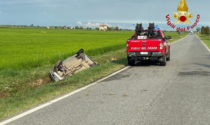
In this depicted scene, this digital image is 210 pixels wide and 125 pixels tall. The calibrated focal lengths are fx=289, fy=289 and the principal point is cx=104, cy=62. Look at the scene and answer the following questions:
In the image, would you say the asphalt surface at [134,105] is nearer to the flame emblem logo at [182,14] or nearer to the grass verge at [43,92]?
the grass verge at [43,92]

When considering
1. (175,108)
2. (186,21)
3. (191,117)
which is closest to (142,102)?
(175,108)

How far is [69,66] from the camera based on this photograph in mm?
13312

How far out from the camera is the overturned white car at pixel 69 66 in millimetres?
12102

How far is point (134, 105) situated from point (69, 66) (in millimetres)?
7066

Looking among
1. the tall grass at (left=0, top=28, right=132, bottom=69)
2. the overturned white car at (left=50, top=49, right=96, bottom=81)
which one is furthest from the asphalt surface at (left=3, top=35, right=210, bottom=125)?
the tall grass at (left=0, top=28, right=132, bottom=69)

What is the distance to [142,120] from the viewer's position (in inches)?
216

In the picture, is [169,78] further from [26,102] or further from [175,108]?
[26,102]

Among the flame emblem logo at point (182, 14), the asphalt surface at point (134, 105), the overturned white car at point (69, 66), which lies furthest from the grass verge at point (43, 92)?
the flame emblem logo at point (182, 14)

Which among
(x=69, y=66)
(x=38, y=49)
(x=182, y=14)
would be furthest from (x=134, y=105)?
(x=182, y=14)

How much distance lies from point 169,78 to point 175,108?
176 inches

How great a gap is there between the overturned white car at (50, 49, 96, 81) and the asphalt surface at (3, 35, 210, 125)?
111 inches

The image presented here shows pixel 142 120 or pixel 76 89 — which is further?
pixel 76 89

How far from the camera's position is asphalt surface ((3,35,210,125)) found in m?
5.50

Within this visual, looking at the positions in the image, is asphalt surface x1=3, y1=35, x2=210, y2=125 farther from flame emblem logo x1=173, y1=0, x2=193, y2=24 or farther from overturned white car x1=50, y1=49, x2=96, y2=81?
flame emblem logo x1=173, y1=0, x2=193, y2=24
